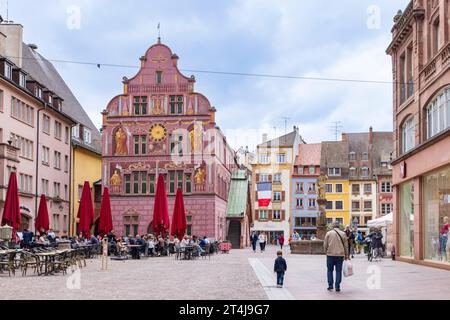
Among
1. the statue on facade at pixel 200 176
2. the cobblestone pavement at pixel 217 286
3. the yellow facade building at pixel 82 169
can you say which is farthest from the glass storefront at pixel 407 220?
the yellow facade building at pixel 82 169

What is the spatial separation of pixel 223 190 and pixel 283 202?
27.5 m

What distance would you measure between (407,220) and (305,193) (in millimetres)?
63526

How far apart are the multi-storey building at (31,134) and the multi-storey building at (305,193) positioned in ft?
140

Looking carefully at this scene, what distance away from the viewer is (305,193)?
321ft

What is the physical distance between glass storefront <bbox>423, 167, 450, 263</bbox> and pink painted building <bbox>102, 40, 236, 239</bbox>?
1235 inches

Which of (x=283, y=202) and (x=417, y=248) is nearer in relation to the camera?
(x=417, y=248)

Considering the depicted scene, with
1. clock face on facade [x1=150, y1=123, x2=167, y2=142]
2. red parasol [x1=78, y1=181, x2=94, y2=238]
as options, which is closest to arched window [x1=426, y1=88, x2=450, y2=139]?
red parasol [x1=78, y1=181, x2=94, y2=238]

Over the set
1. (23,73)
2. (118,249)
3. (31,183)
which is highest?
(23,73)

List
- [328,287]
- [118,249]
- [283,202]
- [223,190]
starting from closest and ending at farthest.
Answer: [328,287] → [118,249] → [223,190] → [283,202]

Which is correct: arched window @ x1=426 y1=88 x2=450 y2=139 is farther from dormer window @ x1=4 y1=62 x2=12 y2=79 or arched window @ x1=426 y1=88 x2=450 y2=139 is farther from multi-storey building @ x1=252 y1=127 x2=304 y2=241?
multi-storey building @ x1=252 y1=127 x2=304 y2=241

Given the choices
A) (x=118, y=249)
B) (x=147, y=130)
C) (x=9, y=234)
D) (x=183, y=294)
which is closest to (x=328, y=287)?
(x=183, y=294)

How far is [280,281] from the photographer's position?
18500 mm

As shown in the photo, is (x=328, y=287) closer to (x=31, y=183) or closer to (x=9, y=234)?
(x=9, y=234)

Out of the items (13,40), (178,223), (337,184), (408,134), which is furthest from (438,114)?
(337,184)
